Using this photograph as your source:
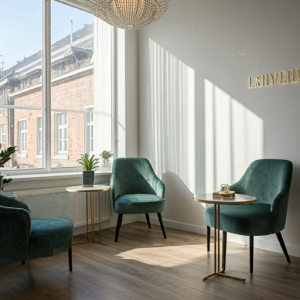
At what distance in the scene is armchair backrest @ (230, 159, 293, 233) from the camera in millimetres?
2725

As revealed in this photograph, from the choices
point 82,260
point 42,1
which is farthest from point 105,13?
point 82,260

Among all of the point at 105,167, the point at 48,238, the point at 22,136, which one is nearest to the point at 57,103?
the point at 22,136

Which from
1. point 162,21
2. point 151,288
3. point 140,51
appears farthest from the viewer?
point 140,51

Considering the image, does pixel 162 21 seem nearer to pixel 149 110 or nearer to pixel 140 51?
pixel 140 51

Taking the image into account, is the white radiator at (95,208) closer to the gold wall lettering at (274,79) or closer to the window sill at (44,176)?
the window sill at (44,176)

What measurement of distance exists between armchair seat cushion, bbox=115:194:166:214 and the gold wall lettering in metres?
1.67

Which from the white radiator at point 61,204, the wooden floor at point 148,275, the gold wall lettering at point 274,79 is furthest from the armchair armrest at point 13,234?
the gold wall lettering at point 274,79

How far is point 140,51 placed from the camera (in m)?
4.62

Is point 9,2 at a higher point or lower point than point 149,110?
higher

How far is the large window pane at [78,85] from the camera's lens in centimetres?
397

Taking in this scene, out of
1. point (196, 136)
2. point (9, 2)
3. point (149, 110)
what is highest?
point (9, 2)

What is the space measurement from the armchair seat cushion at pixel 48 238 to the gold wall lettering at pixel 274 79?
7.87 feet

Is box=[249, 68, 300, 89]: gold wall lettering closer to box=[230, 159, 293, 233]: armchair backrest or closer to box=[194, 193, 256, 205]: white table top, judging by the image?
box=[230, 159, 293, 233]: armchair backrest

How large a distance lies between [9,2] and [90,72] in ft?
4.11
